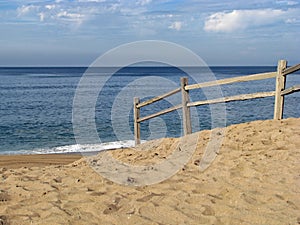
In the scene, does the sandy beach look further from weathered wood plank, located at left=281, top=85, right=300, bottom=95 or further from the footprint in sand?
weathered wood plank, located at left=281, top=85, right=300, bottom=95

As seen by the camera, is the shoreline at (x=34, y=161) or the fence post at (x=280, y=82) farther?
the shoreline at (x=34, y=161)

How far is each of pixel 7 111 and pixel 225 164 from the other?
22.5 meters

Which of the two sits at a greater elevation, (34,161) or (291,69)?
(291,69)

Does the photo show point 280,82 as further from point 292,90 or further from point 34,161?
point 34,161

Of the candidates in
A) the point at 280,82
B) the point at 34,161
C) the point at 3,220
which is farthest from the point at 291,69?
the point at 34,161

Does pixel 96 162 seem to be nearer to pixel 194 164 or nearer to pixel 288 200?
pixel 194 164

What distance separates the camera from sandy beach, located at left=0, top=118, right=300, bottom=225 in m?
4.22

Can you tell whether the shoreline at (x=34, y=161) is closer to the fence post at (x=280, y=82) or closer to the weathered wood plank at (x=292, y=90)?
the fence post at (x=280, y=82)

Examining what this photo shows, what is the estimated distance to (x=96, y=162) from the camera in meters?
7.37

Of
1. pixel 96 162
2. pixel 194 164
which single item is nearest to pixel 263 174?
pixel 194 164

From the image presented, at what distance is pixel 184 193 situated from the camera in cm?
488

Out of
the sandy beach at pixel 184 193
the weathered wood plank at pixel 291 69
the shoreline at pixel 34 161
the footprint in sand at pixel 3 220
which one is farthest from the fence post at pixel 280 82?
the shoreline at pixel 34 161

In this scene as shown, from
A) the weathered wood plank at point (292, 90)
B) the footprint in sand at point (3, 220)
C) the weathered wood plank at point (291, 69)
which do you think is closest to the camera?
the footprint in sand at point (3, 220)

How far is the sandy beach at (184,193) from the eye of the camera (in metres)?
4.22
